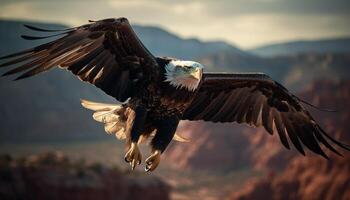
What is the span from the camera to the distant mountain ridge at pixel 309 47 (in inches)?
6088

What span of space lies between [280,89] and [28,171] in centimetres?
1799

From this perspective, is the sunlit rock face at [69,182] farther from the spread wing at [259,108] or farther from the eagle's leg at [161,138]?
the eagle's leg at [161,138]

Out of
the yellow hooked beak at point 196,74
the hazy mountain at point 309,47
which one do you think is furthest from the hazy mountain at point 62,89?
the hazy mountain at point 309,47

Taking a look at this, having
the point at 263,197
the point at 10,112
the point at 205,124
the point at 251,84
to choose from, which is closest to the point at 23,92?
the point at 10,112

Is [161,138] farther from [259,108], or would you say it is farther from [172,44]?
[172,44]

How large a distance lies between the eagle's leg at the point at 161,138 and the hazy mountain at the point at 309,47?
145 metres

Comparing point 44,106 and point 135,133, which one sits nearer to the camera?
point 135,133

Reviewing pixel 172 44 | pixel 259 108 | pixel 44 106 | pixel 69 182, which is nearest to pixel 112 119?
pixel 259 108

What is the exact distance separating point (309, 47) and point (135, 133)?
15780cm

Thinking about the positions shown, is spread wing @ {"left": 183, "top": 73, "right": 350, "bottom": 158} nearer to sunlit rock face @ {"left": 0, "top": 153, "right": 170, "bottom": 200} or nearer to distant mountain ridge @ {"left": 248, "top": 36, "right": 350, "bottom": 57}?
sunlit rock face @ {"left": 0, "top": 153, "right": 170, "bottom": 200}

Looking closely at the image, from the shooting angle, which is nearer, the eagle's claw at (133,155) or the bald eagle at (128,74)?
the bald eagle at (128,74)

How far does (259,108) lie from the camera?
10.6 metres

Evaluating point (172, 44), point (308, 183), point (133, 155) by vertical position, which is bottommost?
point (172, 44)

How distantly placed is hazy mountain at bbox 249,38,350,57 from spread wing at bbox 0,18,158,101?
474 ft
